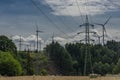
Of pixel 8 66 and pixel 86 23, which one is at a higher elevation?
pixel 86 23

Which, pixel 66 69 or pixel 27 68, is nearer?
pixel 27 68

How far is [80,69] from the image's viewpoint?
190 m

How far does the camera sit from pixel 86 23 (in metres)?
91.6

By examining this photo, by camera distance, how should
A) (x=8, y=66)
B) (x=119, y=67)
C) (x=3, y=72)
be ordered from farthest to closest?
(x=119, y=67) → (x=8, y=66) → (x=3, y=72)

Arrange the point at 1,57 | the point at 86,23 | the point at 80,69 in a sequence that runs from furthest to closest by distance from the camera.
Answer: the point at 80,69 < the point at 1,57 < the point at 86,23

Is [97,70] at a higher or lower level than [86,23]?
lower

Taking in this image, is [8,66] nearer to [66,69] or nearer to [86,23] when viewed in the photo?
[86,23]


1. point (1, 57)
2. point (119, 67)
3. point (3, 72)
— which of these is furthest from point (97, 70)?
point (3, 72)

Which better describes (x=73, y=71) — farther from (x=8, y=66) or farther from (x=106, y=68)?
(x=8, y=66)

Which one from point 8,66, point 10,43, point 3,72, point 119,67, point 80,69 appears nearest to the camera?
point 3,72

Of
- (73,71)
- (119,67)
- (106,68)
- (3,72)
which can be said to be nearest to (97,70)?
(106,68)

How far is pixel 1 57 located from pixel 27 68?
19.7 metres

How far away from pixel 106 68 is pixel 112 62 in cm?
2671

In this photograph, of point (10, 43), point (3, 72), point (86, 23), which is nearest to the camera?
point (86, 23)
